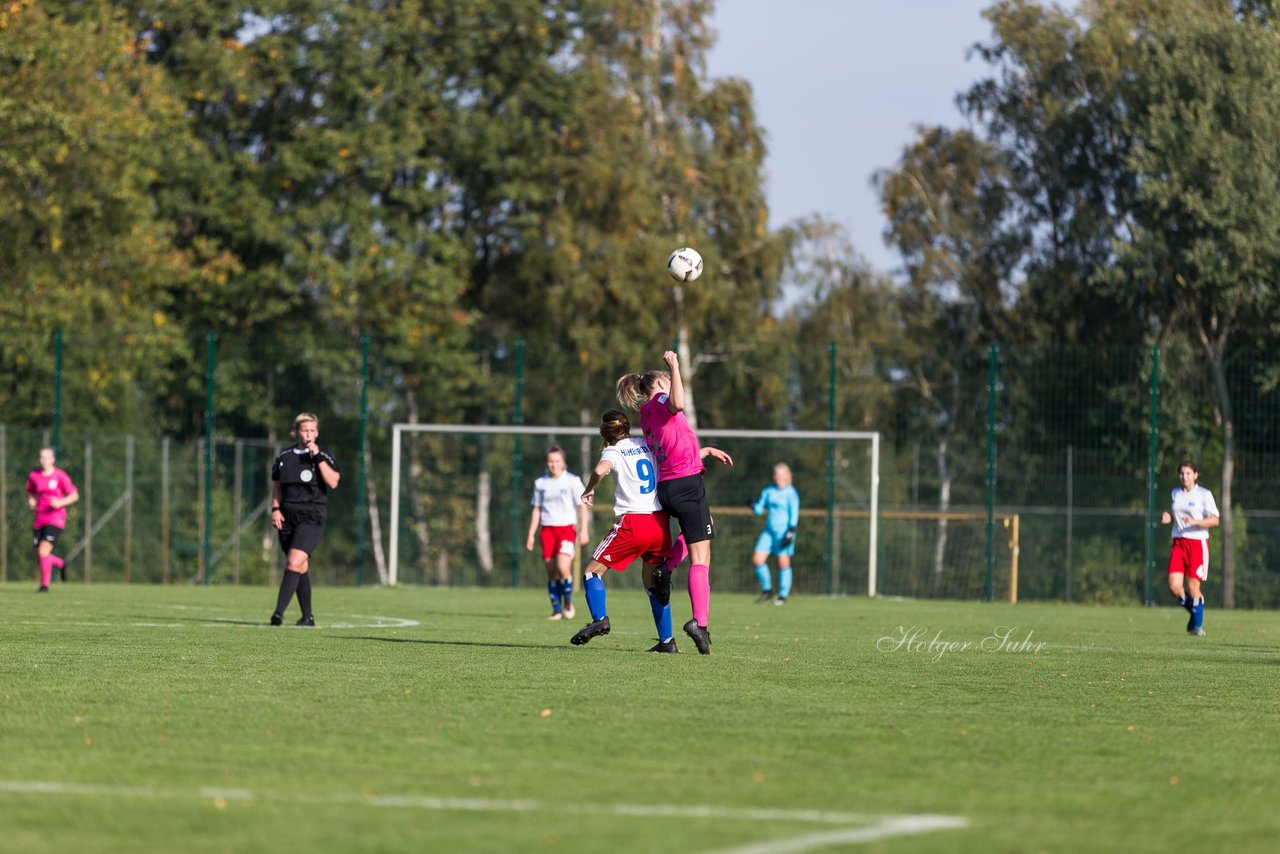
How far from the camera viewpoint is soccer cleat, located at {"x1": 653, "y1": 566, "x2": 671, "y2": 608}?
12727 millimetres

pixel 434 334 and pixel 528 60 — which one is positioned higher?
pixel 528 60

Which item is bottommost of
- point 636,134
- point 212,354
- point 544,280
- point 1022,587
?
point 1022,587

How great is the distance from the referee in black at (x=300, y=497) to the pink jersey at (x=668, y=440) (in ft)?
13.1

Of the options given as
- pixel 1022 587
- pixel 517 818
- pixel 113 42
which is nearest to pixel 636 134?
pixel 113 42

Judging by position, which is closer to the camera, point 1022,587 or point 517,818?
point 517,818

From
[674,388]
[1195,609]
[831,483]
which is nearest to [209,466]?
A: [831,483]

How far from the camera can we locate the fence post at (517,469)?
31.2m

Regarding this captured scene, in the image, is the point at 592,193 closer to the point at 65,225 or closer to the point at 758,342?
the point at 758,342

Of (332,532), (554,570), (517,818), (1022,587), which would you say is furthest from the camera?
(332,532)

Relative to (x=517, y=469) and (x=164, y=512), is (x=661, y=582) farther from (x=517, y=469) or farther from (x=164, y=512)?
(x=164, y=512)

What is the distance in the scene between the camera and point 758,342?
41.1 metres

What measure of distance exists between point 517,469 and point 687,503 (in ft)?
62.3

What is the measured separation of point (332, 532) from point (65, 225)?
9.00 meters

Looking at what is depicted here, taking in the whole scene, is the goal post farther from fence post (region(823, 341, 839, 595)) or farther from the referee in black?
the referee in black
